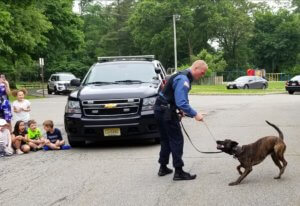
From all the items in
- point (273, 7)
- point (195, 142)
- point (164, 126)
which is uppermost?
point (273, 7)

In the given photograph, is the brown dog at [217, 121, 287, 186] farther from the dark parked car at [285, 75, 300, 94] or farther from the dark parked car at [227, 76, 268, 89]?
the dark parked car at [227, 76, 268, 89]

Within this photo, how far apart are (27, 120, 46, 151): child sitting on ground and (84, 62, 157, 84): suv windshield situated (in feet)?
5.41

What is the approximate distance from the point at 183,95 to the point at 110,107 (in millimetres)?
3690

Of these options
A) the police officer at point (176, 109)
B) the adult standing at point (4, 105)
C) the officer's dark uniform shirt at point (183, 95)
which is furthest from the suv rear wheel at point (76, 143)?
the officer's dark uniform shirt at point (183, 95)

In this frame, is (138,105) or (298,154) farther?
(138,105)

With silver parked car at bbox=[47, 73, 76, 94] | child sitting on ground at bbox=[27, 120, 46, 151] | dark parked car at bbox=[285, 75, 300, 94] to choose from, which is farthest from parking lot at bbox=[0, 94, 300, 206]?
silver parked car at bbox=[47, 73, 76, 94]

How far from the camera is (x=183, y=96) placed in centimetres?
757

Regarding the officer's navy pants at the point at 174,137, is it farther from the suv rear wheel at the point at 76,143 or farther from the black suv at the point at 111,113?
the suv rear wheel at the point at 76,143

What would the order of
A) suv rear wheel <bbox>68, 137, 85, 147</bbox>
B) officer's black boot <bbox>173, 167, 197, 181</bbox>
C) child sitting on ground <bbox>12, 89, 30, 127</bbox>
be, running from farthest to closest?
child sitting on ground <bbox>12, 89, 30, 127</bbox>, suv rear wheel <bbox>68, 137, 85, 147</bbox>, officer's black boot <bbox>173, 167, 197, 181</bbox>

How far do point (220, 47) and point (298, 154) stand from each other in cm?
7538

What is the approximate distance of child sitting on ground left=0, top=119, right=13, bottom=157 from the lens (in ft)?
35.9

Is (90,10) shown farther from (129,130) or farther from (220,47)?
(129,130)

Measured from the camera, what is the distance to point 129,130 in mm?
11016

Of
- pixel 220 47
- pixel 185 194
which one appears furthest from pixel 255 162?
pixel 220 47
